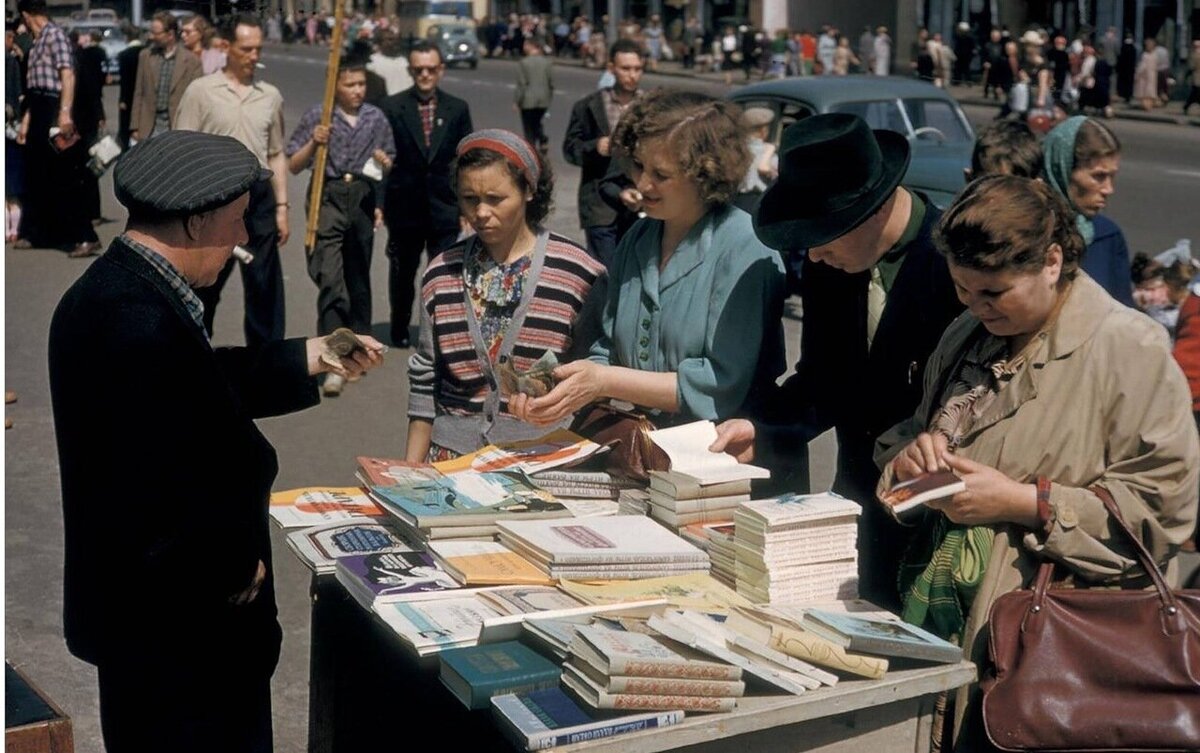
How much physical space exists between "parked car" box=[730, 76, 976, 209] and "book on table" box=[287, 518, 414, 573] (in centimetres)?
966

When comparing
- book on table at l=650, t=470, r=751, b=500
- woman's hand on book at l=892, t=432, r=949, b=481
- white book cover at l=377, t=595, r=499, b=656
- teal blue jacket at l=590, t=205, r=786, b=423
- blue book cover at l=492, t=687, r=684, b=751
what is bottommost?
blue book cover at l=492, t=687, r=684, b=751

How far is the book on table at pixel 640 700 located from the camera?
8.82 ft

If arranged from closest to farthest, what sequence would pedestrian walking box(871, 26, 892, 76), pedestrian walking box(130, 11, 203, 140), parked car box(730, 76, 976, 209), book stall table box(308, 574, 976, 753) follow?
book stall table box(308, 574, 976, 753), pedestrian walking box(130, 11, 203, 140), parked car box(730, 76, 976, 209), pedestrian walking box(871, 26, 892, 76)

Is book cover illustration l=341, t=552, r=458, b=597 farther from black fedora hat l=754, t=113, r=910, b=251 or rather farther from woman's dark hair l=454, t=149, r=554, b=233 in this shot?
woman's dark hair l=454, t=149, r=554, b=233

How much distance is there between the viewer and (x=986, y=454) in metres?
3.09

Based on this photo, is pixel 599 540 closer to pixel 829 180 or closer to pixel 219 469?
pixel 219 469

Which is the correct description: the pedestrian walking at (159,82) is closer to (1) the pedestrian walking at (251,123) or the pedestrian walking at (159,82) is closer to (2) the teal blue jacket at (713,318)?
(1) the pedestrian walking at (251,123)

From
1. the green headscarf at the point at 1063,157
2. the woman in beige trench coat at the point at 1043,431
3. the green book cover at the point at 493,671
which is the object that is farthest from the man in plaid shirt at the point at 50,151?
the woman in beige trench coat at the point at 1043,431

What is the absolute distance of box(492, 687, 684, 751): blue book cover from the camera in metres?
2.61

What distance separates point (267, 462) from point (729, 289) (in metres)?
1.32

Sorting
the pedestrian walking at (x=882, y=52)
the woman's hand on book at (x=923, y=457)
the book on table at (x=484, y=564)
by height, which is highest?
the pedestrian walking at (x=882, y=52)

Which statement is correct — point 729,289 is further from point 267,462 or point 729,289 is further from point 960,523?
point 267,462

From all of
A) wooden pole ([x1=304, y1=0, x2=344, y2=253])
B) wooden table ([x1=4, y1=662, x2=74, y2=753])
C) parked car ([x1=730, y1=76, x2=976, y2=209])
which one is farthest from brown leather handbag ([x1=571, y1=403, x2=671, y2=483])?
parked car ([x1=730, y1=76, x2=976, y2=209])

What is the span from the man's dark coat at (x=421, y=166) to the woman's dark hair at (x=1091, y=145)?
500 centimetres
